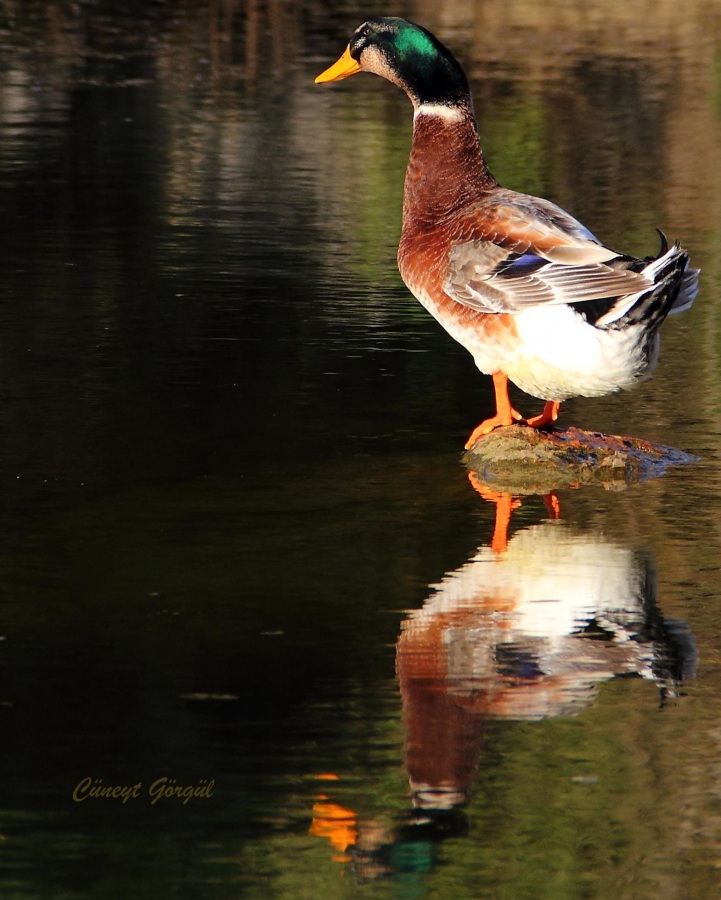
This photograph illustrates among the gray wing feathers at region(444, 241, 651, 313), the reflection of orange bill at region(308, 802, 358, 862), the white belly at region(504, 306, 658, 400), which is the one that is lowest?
the reflection of orange bill at region(308, 802, 358, 862)

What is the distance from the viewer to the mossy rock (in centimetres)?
740

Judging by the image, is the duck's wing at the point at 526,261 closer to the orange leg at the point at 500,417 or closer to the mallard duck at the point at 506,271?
the mallard duck at the point at 506,271

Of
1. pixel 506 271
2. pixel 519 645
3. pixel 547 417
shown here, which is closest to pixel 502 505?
pixel 547 417

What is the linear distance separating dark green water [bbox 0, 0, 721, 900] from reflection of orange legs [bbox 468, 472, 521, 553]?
0.07 m

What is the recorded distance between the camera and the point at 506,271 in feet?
23.7

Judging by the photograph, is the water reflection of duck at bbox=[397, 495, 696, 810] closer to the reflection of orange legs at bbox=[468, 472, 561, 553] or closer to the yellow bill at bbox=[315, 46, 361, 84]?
the reflection of orange legs at bbox=[468, 472, 561, 553]

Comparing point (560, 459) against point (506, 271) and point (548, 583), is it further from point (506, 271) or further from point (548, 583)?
point (548, 583)

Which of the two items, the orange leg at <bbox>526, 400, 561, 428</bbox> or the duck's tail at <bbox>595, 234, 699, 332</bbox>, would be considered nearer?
the duck's tail at <bbox>595, 234, 699, 332</bbox>

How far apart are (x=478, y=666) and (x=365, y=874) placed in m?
1.21

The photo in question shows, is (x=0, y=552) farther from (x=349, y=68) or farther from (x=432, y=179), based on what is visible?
(x=349, y=68)

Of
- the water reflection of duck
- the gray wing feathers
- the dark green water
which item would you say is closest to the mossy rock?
the dark green water

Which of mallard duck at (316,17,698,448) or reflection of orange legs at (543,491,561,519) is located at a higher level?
mallard duck at (316,17,698,448)

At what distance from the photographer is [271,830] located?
4.27 metres

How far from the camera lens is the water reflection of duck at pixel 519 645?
15.7 feet
